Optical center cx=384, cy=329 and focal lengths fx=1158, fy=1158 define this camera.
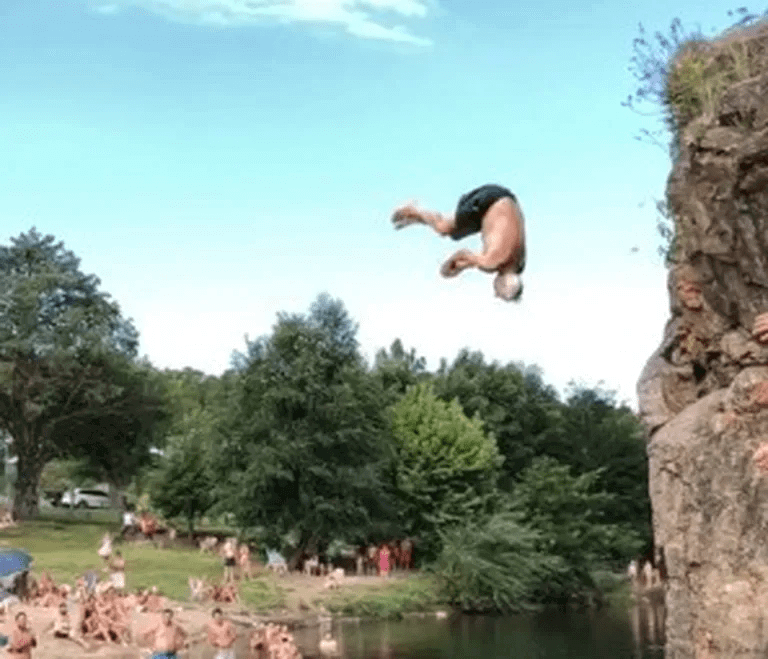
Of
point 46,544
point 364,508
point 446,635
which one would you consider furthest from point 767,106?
point 46,544

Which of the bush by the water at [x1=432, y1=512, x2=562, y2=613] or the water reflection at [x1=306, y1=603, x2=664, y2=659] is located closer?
the water reflection at [x1=306, y1=603, x2=664, y2=659]

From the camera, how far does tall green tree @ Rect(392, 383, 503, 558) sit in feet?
146

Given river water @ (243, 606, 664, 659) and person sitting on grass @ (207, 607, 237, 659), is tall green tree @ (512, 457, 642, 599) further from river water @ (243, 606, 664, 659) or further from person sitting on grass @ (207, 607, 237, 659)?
person sitting on grass @ (207, 607, 237, 659)

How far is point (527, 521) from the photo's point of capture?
44.5m

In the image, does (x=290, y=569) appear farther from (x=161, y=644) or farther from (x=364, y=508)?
(x=161, y=644)

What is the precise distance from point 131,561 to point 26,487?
16704mm

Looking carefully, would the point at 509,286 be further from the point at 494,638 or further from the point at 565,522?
the point at 565,522

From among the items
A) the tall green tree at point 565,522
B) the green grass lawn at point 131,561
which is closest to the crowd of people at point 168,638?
the green grass lawn at point 131,561

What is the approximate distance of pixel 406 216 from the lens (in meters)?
7.09

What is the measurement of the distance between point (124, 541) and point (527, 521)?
16720 millimetres

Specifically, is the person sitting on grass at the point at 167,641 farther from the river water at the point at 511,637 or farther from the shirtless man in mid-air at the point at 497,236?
the shirtless man in mid-air at the point at 497,236

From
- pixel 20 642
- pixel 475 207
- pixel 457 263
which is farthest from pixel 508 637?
pixel 475 207

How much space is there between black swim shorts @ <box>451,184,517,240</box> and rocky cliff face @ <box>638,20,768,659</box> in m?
5.42

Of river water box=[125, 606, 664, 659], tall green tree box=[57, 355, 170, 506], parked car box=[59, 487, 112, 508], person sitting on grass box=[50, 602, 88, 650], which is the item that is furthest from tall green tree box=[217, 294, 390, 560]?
parked car box=[59, 487, 112, 508]
